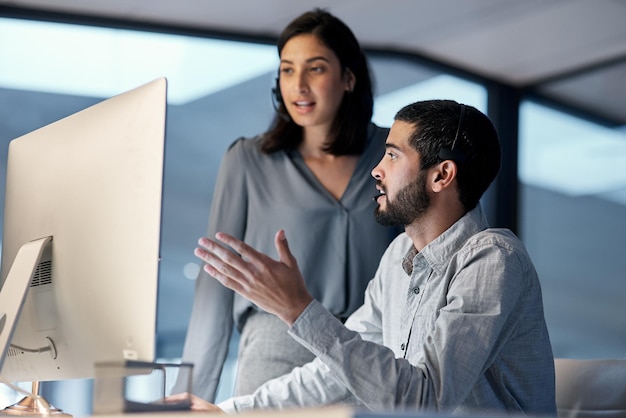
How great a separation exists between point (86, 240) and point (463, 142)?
2.72 ft

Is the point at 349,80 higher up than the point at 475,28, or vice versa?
the point at 475,28

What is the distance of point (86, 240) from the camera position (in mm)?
1510

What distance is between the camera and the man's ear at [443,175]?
76.8 inches

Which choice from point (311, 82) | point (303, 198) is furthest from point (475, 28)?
point (303, 198)

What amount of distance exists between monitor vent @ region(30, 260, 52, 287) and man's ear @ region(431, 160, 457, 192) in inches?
31.1

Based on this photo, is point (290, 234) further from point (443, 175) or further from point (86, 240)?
point (86, 240)

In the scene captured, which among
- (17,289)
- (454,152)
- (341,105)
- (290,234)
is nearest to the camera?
(17,289)

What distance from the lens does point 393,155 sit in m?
2.01

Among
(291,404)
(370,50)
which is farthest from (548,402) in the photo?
(370,50)

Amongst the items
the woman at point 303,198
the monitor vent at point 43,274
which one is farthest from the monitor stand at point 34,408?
the woman at point 303,198

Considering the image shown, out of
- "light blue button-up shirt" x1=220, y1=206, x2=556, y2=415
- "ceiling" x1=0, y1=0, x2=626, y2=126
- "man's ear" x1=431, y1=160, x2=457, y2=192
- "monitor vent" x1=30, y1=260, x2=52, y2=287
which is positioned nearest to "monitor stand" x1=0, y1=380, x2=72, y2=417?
"monitor vent" x1=30, y1=260, x2=52, y2=287

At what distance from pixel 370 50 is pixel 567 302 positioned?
174 centimetres

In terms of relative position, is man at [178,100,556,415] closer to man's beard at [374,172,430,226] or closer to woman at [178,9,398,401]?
man's beard at [374,172,430,226]

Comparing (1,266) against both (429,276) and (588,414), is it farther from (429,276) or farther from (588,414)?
(588,414)
